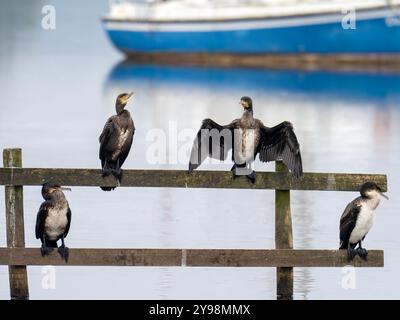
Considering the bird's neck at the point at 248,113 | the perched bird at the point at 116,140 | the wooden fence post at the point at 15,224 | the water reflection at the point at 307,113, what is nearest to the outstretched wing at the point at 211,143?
the bird's neck at the point at 248,113

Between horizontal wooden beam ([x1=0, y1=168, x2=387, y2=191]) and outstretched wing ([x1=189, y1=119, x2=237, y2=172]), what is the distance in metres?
0.25

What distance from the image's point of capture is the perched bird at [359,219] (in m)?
15.9

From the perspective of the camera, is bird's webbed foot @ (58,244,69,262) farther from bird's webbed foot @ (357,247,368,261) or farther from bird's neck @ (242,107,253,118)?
bird's webbed foot @ (357,247,368,261)

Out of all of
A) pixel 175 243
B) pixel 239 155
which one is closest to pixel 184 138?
pixel 175 243

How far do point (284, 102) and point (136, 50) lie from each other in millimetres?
22893

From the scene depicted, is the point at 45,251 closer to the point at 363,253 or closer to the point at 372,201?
the point at 363,253

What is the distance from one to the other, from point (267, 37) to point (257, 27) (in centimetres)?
61

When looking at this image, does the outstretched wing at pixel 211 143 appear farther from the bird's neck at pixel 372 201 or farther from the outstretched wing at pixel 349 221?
the bird's neck at pixel 372 201

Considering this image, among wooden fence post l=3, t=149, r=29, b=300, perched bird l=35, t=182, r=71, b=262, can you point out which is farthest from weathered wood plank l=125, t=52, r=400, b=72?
perched bird l=35, t=182, r=71, b=262

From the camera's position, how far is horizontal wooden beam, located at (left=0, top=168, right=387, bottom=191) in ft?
52.2

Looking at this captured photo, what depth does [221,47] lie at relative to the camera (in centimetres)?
6675

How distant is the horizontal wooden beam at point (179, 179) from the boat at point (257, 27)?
44490mm

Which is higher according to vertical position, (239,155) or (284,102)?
(284,102)
